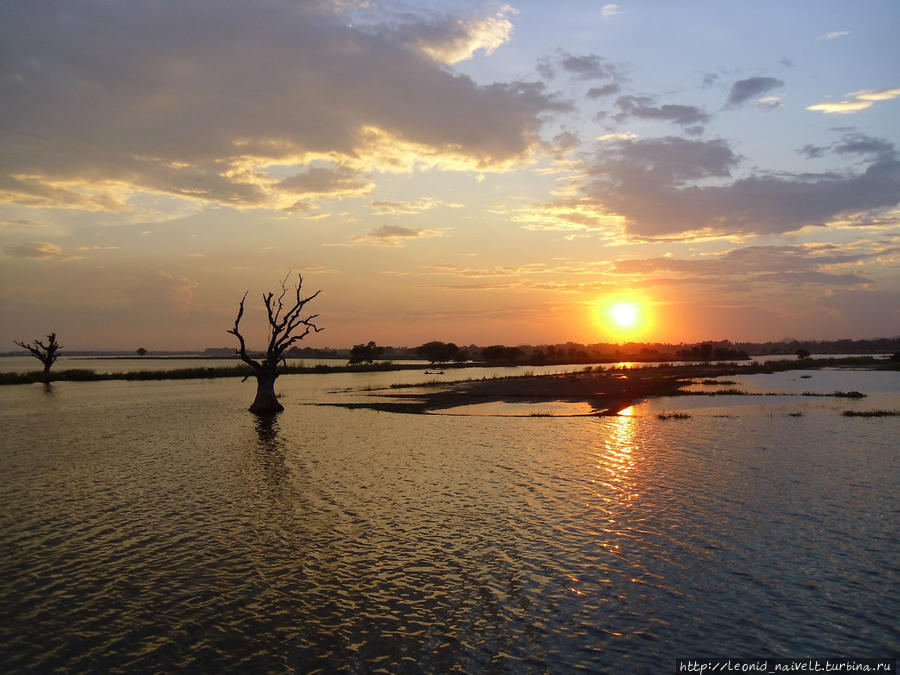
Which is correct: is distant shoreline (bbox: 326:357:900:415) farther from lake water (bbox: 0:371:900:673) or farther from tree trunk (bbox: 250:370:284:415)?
lake water (bbox: 0:371:900:673)

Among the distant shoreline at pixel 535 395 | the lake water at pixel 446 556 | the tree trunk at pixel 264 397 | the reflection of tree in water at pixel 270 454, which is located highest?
the tree trunk at pixel 264 397

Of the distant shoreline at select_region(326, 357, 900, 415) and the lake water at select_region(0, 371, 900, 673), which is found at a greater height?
the distant shoreline at select_region(326, 357, 900, 415)

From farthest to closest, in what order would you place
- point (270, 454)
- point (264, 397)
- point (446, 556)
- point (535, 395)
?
point (535, 395) < point (264, 397) < point (270, 454) < point (446, 556)

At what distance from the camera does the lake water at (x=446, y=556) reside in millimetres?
9586

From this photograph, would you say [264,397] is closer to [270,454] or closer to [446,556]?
[270,454]

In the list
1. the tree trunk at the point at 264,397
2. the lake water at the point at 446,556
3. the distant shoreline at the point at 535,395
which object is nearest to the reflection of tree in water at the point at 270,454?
the lake water at the point at 446,556

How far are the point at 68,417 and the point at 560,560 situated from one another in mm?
43208

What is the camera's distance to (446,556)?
45.1 feet

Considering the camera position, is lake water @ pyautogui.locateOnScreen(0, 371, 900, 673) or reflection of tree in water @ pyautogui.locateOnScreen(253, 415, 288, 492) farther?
reflection of tree in water @ pyautogui.locateOnScreen(253, 415, 288, 492)

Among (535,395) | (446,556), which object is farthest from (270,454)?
(535,395)

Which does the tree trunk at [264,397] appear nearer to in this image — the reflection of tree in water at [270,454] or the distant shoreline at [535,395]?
the reflection of tree in water at [270,454]

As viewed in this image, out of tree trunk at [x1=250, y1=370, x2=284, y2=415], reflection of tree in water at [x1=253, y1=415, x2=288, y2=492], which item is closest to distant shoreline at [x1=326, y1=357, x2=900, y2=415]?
tree trunk at [x1=250, y1=370, x2=284, y2=415]

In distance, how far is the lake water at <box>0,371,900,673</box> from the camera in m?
9.59

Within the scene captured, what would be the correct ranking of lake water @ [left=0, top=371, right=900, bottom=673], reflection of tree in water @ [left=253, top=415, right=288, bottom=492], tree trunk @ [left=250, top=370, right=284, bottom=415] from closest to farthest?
lake water @ [left=0, top=371, right=900, bottom=673] < reflection of tree in water @ [left=253, top=415, right=288, bottom=492] < tree trunk @ [left=250, top=370, right=284, bottom=415]
